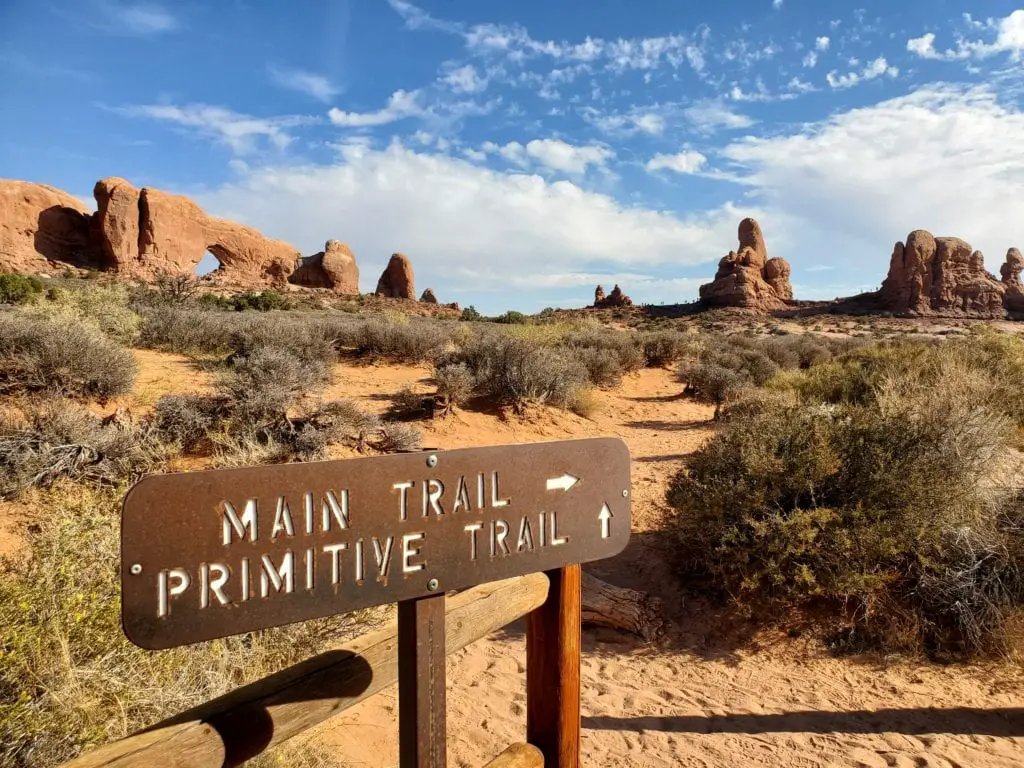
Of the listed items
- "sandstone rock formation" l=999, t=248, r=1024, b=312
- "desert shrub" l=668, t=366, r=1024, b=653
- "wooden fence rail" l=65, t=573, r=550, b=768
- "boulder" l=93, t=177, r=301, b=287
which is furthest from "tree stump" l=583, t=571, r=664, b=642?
"sandstone rock formation" l=999, t=248, r=1024, b=312

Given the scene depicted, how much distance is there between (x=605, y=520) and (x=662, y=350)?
1742cm

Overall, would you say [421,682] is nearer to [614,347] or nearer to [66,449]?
[66,449]

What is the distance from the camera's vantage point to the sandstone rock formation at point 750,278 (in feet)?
193

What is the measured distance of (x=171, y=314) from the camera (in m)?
13.0

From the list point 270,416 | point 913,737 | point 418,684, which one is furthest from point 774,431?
point 270,416

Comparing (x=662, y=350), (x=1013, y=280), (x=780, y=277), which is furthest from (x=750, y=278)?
(x=662, y=350)

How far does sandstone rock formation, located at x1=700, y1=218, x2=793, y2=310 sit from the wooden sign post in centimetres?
6217

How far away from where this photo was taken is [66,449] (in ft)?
17.1

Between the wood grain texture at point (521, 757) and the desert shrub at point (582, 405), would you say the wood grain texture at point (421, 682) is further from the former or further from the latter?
the desert shrub at point (582, 405)

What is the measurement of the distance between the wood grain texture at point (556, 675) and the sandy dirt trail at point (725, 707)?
165 cm

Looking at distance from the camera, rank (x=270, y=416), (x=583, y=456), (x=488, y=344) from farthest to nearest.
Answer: (x=488, y=344)
(x=270, y=416)
(x=583, y=456)

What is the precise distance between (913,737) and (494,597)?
3.19m

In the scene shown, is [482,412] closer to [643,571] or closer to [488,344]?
[488,344]

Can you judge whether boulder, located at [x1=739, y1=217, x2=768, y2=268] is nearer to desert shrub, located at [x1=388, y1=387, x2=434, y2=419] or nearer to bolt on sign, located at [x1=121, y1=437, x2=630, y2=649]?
desert shrub, located at [x1=388, y1=387, x2=434, y2=419]
